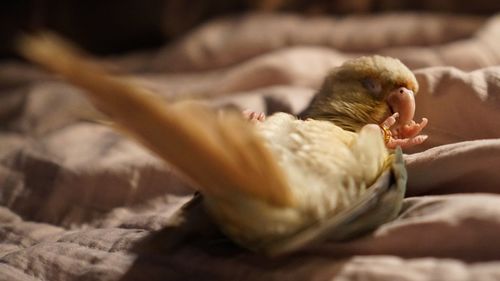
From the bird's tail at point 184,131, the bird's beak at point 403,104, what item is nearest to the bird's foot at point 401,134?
the bird's beak at point 403,104

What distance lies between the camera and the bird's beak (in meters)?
0.75

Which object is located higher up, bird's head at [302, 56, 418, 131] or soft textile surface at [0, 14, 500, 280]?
bird's head at [302, 56, 418, 131]

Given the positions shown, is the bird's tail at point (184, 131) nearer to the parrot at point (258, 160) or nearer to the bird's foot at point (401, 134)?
the parrot at point (258, 160)

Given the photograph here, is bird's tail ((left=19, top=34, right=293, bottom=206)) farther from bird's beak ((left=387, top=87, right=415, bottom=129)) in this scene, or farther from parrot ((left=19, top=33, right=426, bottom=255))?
bird's beak ((left=387, top=87, right=415, bottom=129))

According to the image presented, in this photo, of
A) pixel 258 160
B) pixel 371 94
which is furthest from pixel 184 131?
pixel 371 94

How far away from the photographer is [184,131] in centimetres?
53

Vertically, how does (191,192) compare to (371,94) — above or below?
below

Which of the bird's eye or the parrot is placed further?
the bird's eye

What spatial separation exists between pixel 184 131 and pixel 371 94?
32cm

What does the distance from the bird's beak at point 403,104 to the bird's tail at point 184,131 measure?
0.25 metres

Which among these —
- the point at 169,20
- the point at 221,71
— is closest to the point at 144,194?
the point at 221,71

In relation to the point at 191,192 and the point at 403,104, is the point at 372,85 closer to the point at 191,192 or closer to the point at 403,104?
the point at 403,104

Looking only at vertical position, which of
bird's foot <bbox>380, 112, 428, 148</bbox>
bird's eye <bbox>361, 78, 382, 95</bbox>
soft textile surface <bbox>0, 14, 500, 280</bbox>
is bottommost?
soft textile surface <bbox>0, 14, 500, 280</bbox>

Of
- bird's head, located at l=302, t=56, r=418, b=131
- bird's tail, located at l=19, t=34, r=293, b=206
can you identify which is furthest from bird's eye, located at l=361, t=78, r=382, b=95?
bird's tail, located at l=19, t=34, r=293, b=206
